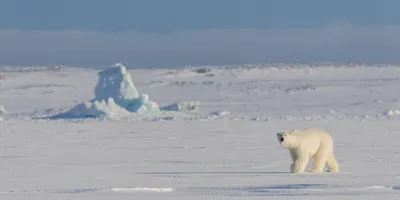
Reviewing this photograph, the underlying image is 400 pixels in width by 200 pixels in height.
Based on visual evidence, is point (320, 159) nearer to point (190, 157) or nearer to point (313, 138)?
point (313, 138)

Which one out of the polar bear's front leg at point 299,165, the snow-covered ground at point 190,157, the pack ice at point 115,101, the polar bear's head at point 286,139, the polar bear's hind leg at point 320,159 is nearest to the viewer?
the snow-covered ground at point 190,157

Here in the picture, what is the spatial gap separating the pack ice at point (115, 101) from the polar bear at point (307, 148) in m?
11.9

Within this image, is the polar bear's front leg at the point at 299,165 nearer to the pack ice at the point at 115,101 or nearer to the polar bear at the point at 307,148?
the polar bear at the point at 307,148

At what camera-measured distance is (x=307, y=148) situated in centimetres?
798

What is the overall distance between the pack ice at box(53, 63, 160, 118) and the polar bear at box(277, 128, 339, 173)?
39.0ft

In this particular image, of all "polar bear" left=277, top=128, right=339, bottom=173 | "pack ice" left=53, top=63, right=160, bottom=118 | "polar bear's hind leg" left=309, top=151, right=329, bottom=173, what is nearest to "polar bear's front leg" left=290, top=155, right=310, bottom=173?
"polar bear" left=277, top=128, right=339, bottom=173

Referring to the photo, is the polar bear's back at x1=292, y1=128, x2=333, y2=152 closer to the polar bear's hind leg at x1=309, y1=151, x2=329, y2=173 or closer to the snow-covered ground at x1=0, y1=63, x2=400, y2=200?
the polar bear's hind leg at x1=309, y1=151, x2=329, y2=173

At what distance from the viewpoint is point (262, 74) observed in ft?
167

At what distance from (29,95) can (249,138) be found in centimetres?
2073

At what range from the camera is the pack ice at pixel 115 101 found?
20.0 m

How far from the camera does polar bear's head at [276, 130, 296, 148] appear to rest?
25.4 ft

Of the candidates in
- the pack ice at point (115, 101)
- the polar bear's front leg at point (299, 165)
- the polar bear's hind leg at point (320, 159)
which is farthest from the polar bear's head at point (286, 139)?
the pack ice at point (115, 101)

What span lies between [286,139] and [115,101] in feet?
45.8

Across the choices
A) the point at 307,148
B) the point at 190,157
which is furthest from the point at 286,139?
the point at 190,157
